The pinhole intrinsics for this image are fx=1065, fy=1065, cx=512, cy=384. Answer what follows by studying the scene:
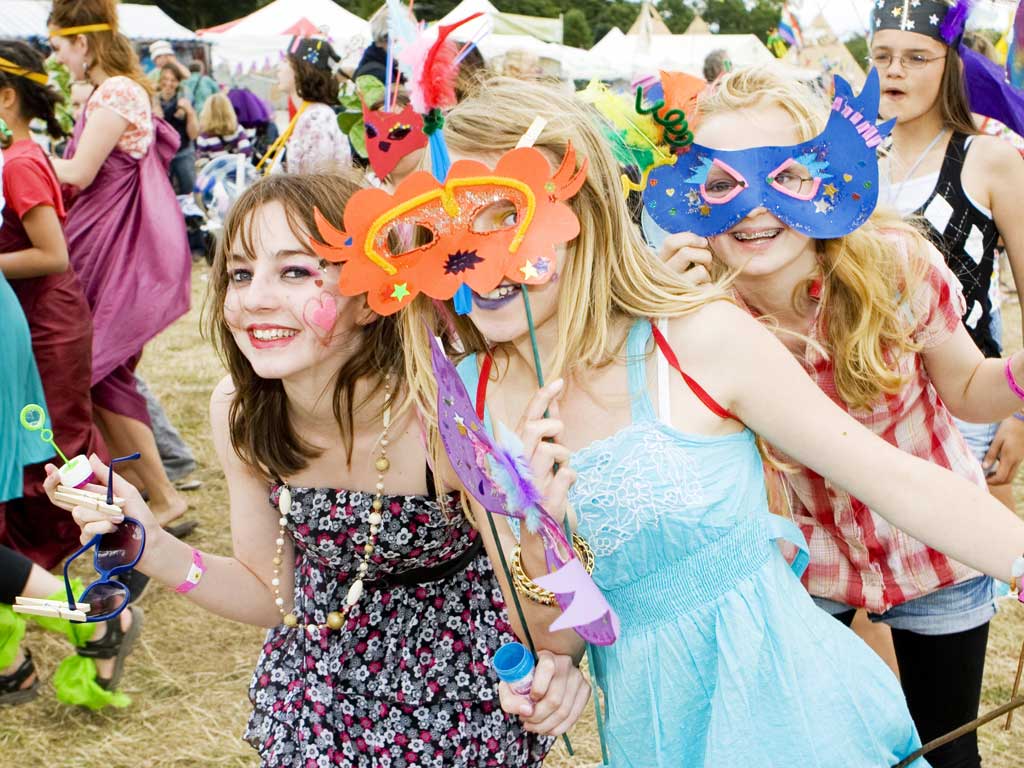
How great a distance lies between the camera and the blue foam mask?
1.82 meters

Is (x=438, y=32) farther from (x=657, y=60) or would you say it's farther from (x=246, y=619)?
(x=657, y=60)

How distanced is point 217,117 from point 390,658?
10.1 meters

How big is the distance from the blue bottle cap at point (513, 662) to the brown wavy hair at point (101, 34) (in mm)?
3424

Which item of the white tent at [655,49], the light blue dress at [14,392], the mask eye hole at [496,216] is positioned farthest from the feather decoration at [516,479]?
the white tent at [655,49]

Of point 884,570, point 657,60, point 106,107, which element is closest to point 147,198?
point 106,107

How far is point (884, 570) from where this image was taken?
2.01m

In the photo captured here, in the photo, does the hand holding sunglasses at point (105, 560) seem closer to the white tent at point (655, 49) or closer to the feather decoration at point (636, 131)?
the feather decoration at point (636, 131)

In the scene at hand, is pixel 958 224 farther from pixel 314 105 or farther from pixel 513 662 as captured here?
pixel 314 105

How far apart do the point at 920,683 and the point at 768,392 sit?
0.92m

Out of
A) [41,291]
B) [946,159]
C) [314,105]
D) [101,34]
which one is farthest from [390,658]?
[314,105]

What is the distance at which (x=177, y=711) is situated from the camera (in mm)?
3287

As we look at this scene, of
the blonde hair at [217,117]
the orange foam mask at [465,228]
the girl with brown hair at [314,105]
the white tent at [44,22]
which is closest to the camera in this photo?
the orange foam mask at [465,228]

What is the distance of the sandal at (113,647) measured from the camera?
3221 millimetres

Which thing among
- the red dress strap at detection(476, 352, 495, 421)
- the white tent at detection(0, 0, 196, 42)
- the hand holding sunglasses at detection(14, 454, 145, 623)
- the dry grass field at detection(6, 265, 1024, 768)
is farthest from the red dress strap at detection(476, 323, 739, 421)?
the white tent at detection(0, 0, 196, 42)
